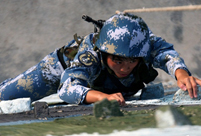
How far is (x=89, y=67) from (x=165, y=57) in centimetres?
52

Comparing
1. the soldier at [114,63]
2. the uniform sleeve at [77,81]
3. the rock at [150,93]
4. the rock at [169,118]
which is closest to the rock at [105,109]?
the rock at [169,118]

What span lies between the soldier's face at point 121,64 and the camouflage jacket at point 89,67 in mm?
111

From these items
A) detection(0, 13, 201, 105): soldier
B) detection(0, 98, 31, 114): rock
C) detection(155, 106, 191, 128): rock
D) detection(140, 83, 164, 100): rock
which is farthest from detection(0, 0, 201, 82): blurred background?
detection(155, 106, 191, 128): rock

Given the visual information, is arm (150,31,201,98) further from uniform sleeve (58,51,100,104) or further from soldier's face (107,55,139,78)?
uniform sleeve (58,51,100,104)

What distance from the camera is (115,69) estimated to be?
234 cm

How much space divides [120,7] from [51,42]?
1573 millimetres

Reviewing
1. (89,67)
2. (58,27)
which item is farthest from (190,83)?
(58,27)

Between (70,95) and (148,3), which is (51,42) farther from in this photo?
(70,95)

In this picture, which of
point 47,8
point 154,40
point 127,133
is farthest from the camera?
point 47,8

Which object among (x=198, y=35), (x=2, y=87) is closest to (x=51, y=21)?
(x=198, y=35)

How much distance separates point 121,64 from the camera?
232 centimetres

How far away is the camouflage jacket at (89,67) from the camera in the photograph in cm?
230

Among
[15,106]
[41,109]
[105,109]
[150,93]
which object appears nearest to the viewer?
[105,109]

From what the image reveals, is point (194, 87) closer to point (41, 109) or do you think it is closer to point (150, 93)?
point (150, 93)
